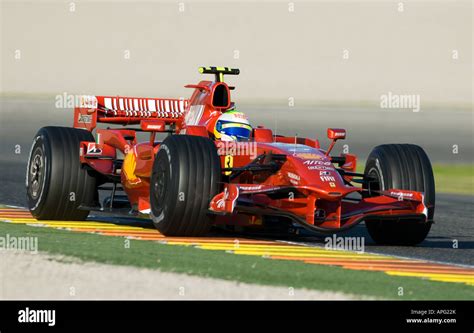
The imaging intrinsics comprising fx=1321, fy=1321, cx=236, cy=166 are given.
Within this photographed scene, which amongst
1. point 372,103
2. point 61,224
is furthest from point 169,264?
point 372,103

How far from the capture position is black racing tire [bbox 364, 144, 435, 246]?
14.8 metres

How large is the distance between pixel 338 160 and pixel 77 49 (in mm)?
49337

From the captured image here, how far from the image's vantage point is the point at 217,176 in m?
13.8

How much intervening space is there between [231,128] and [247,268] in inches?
159

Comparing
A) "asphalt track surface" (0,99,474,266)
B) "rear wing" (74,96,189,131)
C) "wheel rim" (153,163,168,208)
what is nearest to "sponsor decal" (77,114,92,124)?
Result: "rear wing" (74,96,189,131)

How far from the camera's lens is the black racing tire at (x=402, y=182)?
14.8 m

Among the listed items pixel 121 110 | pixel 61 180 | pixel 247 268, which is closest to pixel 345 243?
pixel 247 268

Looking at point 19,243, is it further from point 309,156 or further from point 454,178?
point 454,178

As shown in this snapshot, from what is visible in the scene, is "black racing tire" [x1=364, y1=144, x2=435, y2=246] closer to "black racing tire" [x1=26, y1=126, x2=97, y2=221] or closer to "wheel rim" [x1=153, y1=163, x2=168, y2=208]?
"wheel rim" [x1=153, y1=163, x2=168, y2=208]

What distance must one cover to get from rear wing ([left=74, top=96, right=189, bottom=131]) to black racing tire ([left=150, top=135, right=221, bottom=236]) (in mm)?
3326

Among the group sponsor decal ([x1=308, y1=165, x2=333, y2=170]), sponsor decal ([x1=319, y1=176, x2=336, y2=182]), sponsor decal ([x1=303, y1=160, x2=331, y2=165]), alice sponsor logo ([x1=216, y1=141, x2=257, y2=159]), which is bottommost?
sponsor decal ([x1=319, y1=176, x2=336, y2=182])
